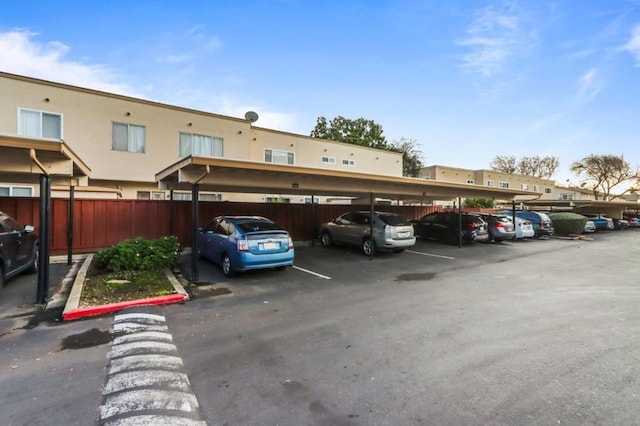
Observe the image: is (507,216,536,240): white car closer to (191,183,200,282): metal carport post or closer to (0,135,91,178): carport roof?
(191,183,200,282): metal carport post

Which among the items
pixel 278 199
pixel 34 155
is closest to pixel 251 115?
pixel 278 199

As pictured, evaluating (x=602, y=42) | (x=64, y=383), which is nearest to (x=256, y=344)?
(x=64, y=383)

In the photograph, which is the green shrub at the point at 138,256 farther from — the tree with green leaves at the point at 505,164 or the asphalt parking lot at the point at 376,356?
the tree with green leaves at the point at 505,164

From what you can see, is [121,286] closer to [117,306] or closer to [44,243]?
[117,306]

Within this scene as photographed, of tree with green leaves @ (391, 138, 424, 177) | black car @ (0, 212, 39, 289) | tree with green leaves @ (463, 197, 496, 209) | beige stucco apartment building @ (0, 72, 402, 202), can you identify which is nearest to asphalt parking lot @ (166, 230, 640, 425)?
black car @ (0, 212, 39, 289)

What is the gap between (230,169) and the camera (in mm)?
7660

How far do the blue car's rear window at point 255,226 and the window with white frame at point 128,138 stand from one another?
8.61 metres

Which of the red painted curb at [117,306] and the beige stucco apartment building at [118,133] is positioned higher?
the beige stucco apartment building at [118,133]

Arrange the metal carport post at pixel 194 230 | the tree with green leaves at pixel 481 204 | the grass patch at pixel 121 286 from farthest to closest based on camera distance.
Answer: the tree with green leaves at pixel 481 204 → the metal carport post at pixel 194 230 → the grass patch at pixel 121 286

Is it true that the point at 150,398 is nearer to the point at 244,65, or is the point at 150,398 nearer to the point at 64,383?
the point at 64,383

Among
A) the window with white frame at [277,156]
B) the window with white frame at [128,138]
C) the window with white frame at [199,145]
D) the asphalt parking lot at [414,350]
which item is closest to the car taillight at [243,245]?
the asphalt parking lot at [414,350]

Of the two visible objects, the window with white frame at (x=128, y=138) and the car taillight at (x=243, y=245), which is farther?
the window with white frame at (x=128, y=138)

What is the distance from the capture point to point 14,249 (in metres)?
6.59

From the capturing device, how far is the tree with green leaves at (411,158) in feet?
120
